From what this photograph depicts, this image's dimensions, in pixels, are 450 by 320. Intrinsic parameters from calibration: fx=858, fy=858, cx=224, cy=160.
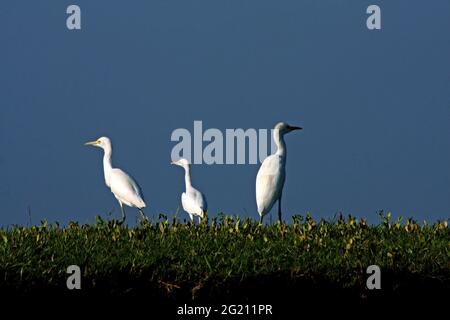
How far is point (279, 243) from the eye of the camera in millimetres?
7750

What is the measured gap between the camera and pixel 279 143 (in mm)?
11883

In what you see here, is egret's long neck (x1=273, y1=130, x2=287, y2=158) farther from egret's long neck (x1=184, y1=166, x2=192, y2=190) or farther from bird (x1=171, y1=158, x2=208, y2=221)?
egret's long neck (x1=184, y1=166, x2=192, y2=190)

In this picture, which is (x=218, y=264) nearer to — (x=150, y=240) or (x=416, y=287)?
(x=150, y=240)

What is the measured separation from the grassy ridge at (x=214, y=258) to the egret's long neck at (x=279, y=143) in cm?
332

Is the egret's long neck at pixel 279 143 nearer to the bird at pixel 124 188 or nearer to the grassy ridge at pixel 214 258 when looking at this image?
the bird at pixel 124 188

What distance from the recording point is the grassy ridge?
264 inches

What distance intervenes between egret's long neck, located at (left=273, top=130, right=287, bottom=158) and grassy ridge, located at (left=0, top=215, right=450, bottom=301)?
332 cm

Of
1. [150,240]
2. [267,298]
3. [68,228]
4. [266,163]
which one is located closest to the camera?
[267,298]

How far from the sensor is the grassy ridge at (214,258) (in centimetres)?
671

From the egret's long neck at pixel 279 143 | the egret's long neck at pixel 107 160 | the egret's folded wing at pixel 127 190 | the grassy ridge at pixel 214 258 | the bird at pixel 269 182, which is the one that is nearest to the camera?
the grassy ridge at pixel 214 258

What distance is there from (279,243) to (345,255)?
27.5 inches

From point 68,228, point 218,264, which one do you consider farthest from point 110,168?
point 218,264

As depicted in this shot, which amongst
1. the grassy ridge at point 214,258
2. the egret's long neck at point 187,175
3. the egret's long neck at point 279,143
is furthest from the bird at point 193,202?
the grassy ridge at point 214,258

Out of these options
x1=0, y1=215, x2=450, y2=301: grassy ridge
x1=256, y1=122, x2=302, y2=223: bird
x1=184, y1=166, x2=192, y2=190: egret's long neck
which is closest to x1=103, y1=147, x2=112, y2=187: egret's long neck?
x1=184, y1=166, x2=192, y2=190: egret's long neck
